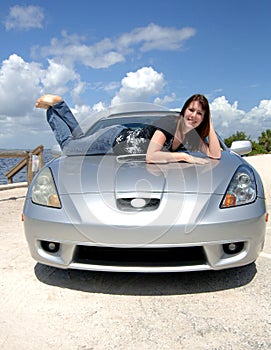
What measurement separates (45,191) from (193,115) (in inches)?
54.3

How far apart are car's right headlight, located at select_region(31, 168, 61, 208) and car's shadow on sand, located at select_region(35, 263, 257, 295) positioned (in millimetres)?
575

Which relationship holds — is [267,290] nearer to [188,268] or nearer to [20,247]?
[188,268]

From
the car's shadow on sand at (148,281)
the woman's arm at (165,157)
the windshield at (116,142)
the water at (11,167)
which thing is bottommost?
the water at (11,167)

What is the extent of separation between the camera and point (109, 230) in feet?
5.88

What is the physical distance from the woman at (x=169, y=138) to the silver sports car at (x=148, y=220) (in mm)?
359

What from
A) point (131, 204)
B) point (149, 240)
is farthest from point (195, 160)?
point (149, 240)

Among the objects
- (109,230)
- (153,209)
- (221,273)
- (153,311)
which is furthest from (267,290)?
(109,230)

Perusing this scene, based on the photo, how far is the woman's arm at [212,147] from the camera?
8.25 feet

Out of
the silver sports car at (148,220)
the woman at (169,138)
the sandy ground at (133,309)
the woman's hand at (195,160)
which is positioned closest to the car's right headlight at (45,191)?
the silver sports car at (148,220)

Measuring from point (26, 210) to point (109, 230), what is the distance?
63cm

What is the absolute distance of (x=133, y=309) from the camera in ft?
Answer: 5.98

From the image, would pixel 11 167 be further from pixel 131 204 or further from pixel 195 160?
pixel 131 204

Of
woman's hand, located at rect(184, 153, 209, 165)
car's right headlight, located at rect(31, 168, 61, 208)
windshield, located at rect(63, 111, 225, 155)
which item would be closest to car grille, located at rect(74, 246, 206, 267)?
car's right headlight, located at rect(31, 168, 61, 208)

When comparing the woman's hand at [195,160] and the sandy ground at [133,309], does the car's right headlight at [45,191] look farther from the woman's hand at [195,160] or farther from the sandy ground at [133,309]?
the woman's hand at [195,160]
